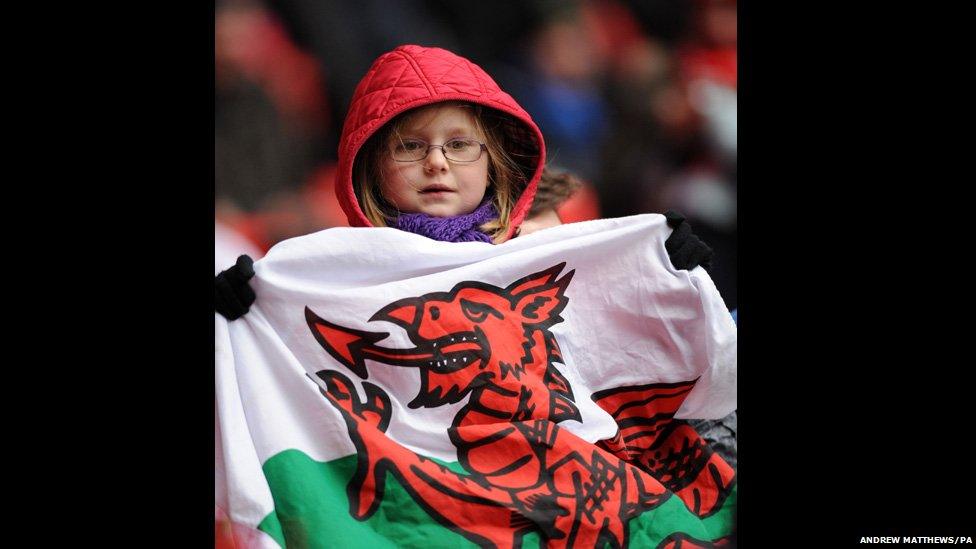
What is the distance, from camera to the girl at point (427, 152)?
5.30 feet

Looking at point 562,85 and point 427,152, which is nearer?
point 427,152

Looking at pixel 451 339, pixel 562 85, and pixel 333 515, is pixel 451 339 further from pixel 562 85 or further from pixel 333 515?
pixel 562 85

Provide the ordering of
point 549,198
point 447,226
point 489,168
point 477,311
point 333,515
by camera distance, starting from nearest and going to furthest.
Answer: point 333,515 → point 477,311 → point 447,226 → point 489,168 → point 549,198

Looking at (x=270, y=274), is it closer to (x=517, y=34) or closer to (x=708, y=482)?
(x=517, y=34)

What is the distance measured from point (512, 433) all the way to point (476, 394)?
9cm

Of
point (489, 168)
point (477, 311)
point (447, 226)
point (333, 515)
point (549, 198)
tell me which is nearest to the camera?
point (333, 515)

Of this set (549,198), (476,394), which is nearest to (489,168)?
(549,198)

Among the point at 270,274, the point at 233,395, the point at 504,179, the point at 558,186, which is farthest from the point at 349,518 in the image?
the point at 558,186

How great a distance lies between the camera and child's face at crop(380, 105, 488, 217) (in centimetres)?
162

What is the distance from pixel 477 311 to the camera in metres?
1.48

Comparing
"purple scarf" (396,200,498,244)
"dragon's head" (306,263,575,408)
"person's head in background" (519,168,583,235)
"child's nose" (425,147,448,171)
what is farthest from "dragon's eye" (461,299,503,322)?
"person's head in background" (519,168,583,235)

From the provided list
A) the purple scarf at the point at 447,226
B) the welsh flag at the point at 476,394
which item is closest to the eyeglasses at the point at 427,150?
the purple scarf at the point at 447,226

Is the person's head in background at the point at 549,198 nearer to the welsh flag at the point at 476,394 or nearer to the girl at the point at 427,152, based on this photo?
the girl at the point at 427,152

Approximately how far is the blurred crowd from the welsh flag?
7.1 inches
